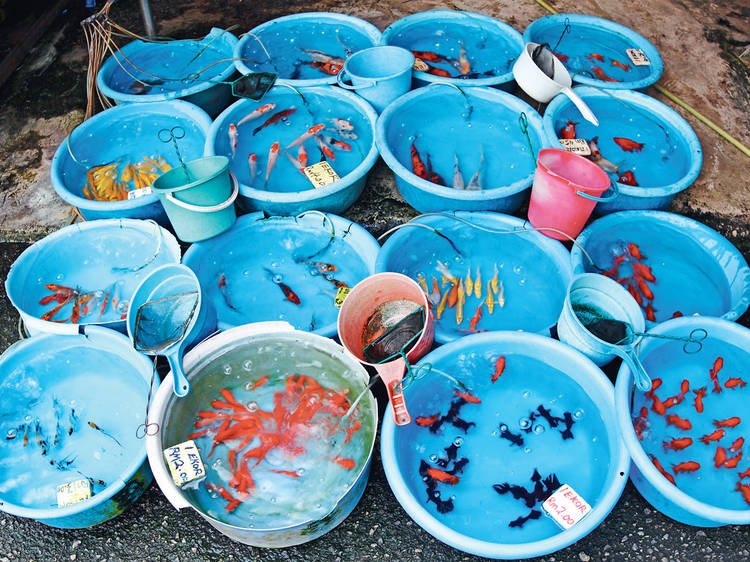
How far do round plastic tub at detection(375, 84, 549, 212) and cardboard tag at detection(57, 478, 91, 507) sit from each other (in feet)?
8.47

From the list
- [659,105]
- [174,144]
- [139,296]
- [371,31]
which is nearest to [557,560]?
[139,296]

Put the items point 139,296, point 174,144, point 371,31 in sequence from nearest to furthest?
point 139,296 → point 174,144 → point 371,31

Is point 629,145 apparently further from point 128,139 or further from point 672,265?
point 128,139

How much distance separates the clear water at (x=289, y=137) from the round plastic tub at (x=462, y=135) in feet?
0.97

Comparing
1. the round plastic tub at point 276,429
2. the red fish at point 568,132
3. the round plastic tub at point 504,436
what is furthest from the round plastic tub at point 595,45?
the round plastic tub at point 276,429

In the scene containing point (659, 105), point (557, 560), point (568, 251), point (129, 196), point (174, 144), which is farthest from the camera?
point (174, 144)

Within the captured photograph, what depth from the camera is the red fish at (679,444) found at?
2.70 meters

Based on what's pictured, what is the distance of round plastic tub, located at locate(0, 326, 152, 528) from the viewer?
9.09ft

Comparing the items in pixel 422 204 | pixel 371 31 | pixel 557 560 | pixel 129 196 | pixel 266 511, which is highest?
pixel 371 31

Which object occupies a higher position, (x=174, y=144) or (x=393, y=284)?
(x=393, y=284)

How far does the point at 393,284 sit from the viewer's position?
2.93 metres

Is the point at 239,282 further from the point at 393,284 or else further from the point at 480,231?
the point at 480,231

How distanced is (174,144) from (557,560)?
13.0ft

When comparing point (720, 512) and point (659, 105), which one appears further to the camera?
point (659, 105)
